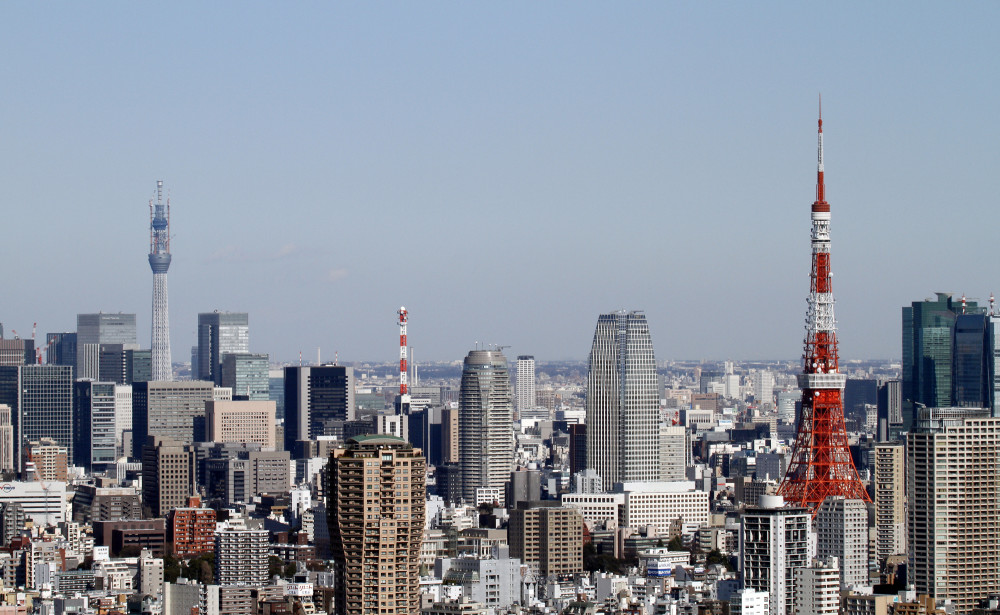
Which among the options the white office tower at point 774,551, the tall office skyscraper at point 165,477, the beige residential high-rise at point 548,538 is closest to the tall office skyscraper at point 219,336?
the tall office skyscraper at point 165,477

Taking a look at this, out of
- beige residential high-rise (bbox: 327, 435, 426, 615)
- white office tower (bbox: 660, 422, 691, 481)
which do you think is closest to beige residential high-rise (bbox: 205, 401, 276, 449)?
white office tower (bbox: 660, 422, 691, 481)

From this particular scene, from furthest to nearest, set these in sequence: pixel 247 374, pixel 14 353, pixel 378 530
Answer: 1. pixel 247 374
2. pixel 14 353
3. pixel 378 530

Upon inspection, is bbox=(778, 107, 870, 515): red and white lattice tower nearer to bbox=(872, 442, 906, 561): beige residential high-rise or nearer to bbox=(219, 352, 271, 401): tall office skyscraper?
bbox=(872, 442, 906, 561): beige residential high-rise

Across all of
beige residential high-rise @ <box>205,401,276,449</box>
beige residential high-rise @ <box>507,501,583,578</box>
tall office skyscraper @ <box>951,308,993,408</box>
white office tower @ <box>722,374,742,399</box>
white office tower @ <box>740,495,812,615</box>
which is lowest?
beige residential high-rise @ <box>507,501,583,578</box>

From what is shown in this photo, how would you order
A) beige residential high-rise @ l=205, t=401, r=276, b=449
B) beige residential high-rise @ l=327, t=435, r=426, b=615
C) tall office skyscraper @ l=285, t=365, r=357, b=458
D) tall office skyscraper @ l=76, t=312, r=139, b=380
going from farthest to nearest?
tall office skyscraper @ l=76, t=312, r=139, b=380 → tall office skyscraper @ l=285, t=365, r=357, b=458 → beige residential high-rise @ l=205, t=401, r=276, b=449 → beige residential high-rise @ l=327, t=435, r=426, b=615

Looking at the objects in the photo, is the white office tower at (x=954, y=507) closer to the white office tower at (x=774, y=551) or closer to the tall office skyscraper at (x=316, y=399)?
the white office tower at (x=774, y=551)

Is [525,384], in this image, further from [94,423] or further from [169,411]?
[94,423]

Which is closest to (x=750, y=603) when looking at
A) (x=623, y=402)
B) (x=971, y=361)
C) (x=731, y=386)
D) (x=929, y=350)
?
(x=623, y=402)

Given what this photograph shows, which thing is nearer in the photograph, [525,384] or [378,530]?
[378,530]
